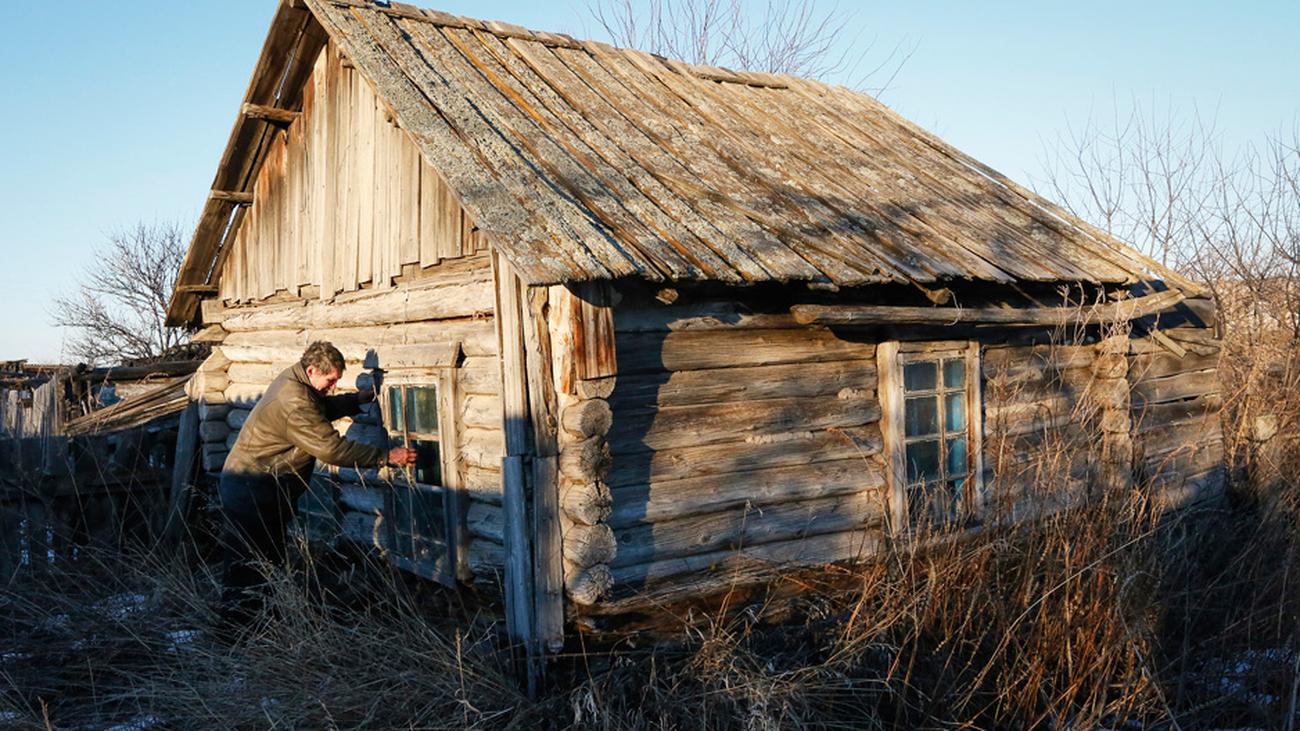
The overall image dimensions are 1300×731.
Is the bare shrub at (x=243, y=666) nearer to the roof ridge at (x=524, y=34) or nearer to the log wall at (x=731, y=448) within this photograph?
the log wall at (x=731, y=448)

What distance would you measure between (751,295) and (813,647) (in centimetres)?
202

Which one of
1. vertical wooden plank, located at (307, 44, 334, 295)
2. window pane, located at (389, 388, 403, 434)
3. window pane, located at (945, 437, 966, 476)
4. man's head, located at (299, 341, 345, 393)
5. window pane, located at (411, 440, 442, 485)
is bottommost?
window pane, located at (945, 437, 966, 476)

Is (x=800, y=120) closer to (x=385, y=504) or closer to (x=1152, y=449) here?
(x=1152, y=449)

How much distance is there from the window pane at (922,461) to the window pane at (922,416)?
0.09m

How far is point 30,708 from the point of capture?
5094mm

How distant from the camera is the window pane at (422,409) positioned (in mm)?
6504

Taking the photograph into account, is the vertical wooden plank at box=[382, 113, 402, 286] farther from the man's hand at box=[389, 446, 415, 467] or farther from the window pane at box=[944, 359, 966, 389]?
the window pane at box=[944, 359, 966, 389]

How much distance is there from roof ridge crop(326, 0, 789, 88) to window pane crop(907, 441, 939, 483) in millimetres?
4061

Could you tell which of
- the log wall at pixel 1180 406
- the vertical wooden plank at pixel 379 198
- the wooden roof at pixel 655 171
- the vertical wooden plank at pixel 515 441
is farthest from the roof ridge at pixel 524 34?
the log wall at pixel 1180 406

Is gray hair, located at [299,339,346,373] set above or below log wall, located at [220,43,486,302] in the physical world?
below

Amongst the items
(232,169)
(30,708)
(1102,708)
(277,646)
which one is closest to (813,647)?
(1102,708)

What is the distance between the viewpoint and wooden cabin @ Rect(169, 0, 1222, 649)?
5344 millimetres

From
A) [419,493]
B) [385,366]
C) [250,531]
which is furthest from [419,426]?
[250,531]

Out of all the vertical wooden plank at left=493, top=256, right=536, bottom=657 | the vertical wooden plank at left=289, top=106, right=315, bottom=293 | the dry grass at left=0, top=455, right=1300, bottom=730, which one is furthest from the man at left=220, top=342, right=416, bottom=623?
the vertical wooden plank at left=289, top=106, right=315, bottom=293
